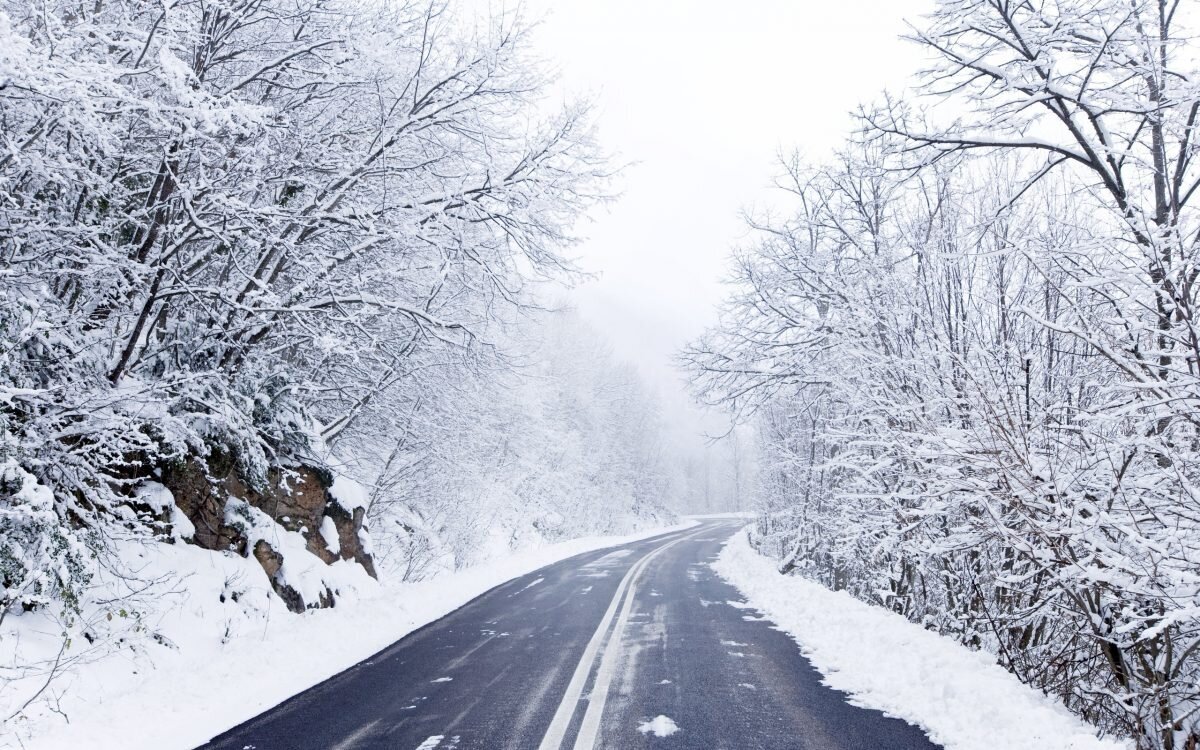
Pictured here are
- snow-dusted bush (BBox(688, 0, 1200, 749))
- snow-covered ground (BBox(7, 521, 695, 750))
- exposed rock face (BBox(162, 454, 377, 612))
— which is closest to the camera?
snow-dusted bush (BBox(688, 0, 1200, 749))

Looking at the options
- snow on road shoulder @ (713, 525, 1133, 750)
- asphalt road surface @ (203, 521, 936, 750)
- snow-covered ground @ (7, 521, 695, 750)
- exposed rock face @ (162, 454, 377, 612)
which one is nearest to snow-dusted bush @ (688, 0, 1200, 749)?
snow on road shoulder @ (713, 525, 1133, 750)

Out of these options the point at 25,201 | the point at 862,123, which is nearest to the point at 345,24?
the point at 25,201

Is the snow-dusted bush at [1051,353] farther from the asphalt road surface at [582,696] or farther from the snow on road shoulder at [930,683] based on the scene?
the asphalt road surface at [582,696]

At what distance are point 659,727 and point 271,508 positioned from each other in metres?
8.06

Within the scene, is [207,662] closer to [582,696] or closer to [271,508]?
[271,508]

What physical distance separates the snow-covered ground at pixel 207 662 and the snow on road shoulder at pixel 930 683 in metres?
5.35

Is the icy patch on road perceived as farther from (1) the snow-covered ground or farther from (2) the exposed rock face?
(2) the exposed rock face

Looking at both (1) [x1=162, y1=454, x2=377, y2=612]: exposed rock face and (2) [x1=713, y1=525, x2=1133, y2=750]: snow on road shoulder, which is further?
(1) [x1=162, y1=454, x2=377, y2=612]: exposed rock face

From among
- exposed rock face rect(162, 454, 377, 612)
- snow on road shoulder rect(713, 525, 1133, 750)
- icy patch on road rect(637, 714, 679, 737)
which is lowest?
snow on road shoulder rect(713, 525, 1133, 750)

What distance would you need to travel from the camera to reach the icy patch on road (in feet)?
16.0

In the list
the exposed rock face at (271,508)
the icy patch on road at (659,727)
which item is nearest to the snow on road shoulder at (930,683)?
the icy patch on road at (659,727)

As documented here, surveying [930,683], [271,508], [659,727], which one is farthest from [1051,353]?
[271,508]

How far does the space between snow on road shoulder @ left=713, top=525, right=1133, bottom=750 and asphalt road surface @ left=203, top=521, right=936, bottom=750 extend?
271 mm

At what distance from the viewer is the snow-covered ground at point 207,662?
16.5 ft
